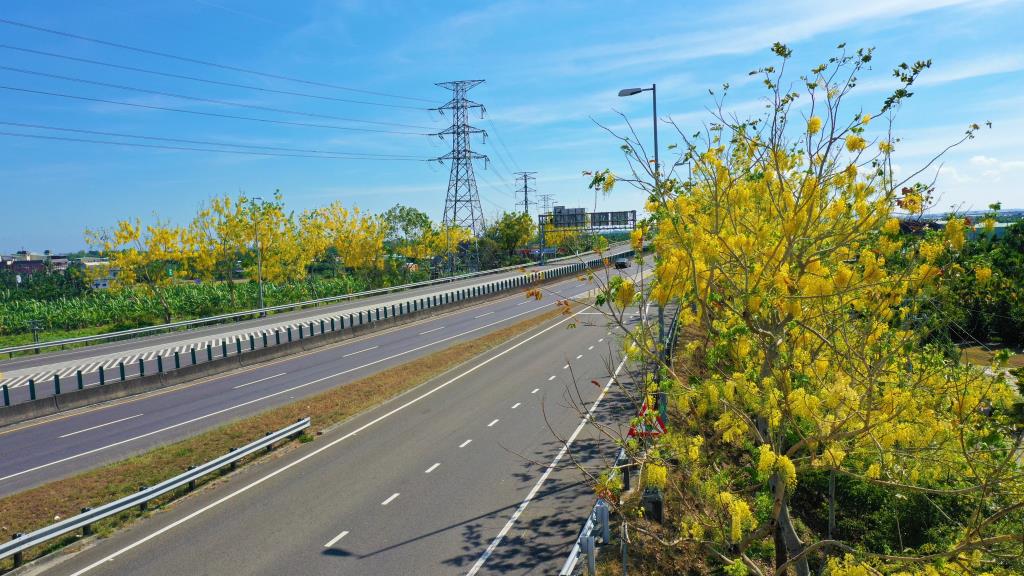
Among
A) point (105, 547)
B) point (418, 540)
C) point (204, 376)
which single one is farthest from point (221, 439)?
point (204, 376)

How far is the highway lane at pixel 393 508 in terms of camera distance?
33.8 ft

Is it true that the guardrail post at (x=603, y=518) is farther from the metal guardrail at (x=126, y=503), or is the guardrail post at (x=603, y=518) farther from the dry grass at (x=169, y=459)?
the dry grass at (x=169, y=459)

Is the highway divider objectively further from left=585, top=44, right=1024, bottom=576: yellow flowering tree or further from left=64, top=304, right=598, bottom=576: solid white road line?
left=64, top=304, right=598, bottom=576: solid white road line

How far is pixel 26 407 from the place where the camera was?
19.3 m

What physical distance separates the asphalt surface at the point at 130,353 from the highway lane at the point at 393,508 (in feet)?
44.8

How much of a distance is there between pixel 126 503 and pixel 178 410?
9.12m

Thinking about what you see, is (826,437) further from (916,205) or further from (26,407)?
(26,407)

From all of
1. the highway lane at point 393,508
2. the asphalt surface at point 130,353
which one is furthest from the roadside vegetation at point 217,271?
the highway lane at point 393,508

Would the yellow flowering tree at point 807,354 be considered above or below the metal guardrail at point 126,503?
above

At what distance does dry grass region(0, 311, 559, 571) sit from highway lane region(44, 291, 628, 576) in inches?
44.6

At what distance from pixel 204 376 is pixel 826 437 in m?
25.5

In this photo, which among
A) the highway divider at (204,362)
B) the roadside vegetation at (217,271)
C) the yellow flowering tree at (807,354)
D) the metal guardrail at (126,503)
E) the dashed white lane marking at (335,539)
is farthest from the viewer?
the roadside vegetation at (217,271)

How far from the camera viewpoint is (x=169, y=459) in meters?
14.9

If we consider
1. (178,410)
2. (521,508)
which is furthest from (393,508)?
(178,410)
